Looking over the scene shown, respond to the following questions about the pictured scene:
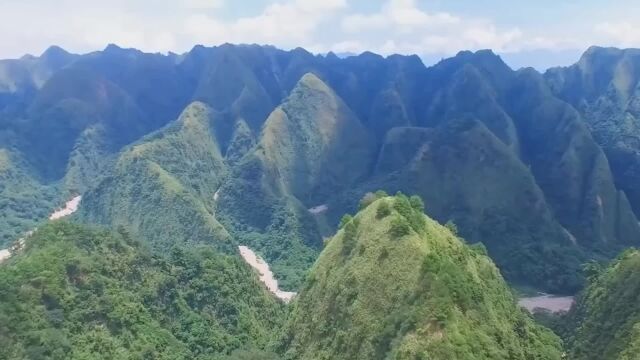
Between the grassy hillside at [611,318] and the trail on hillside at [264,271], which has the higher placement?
the grassy hillside at [611,318]

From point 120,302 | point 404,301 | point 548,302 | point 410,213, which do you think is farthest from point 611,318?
point 120,302

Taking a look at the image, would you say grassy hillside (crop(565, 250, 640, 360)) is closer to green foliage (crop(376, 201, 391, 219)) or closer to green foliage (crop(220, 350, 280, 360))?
green foliage (crop(376, 201, 391, 219))

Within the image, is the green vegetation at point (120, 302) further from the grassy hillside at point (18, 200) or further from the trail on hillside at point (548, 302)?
the grassy hillside at point (18, 200)

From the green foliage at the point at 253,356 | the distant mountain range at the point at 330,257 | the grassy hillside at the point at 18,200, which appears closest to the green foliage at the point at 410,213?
the distant mountain range at the point at 330,257

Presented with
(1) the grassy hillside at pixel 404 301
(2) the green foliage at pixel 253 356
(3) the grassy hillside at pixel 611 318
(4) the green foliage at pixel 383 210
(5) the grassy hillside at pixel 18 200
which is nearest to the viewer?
(1) the grassy hillside at pixel 404 301

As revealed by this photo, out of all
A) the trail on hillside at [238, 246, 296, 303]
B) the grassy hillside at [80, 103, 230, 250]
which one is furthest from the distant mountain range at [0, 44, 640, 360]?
the trail on hillside at [238, 246, 296, 303]

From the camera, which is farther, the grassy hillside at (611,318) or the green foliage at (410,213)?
the green foliage at (410,213)

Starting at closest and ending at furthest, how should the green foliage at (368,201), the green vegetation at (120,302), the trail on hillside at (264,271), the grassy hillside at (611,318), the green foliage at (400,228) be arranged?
the grassy hillside at (611,318) → the green vegetation at (120,302) → the green foliage at (400,228) → the green foliage at (368,201) → the trail on hillside at (264,271)
